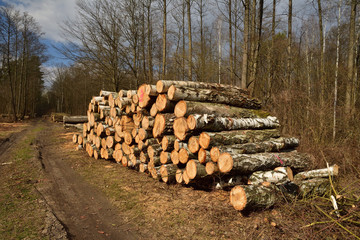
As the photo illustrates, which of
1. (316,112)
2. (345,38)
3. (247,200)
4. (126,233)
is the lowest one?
A: (126,233)

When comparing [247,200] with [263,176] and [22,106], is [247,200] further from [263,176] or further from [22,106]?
[22,106]

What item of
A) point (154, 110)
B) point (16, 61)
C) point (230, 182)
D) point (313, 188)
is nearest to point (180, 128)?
point (154, 110)

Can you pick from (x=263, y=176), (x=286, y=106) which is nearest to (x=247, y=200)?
(x=263, y=176)

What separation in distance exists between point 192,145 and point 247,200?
5.32 feet

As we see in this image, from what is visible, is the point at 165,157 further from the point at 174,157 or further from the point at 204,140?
the point at 204,140

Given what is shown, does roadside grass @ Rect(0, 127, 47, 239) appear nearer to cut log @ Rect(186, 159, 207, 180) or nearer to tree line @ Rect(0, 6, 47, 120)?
cut log @ Rect(186, 159, 207, 180)

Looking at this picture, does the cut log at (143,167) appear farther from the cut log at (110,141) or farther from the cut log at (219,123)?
the cut log at (219,123)

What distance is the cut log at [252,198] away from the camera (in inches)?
116

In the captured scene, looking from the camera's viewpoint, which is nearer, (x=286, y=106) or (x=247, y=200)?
(x=247, y=200)

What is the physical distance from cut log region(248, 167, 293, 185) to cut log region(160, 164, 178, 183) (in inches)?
66.7

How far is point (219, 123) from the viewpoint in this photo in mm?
4391

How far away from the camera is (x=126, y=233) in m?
2.90

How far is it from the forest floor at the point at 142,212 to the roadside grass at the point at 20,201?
1cm

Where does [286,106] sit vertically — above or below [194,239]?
above
